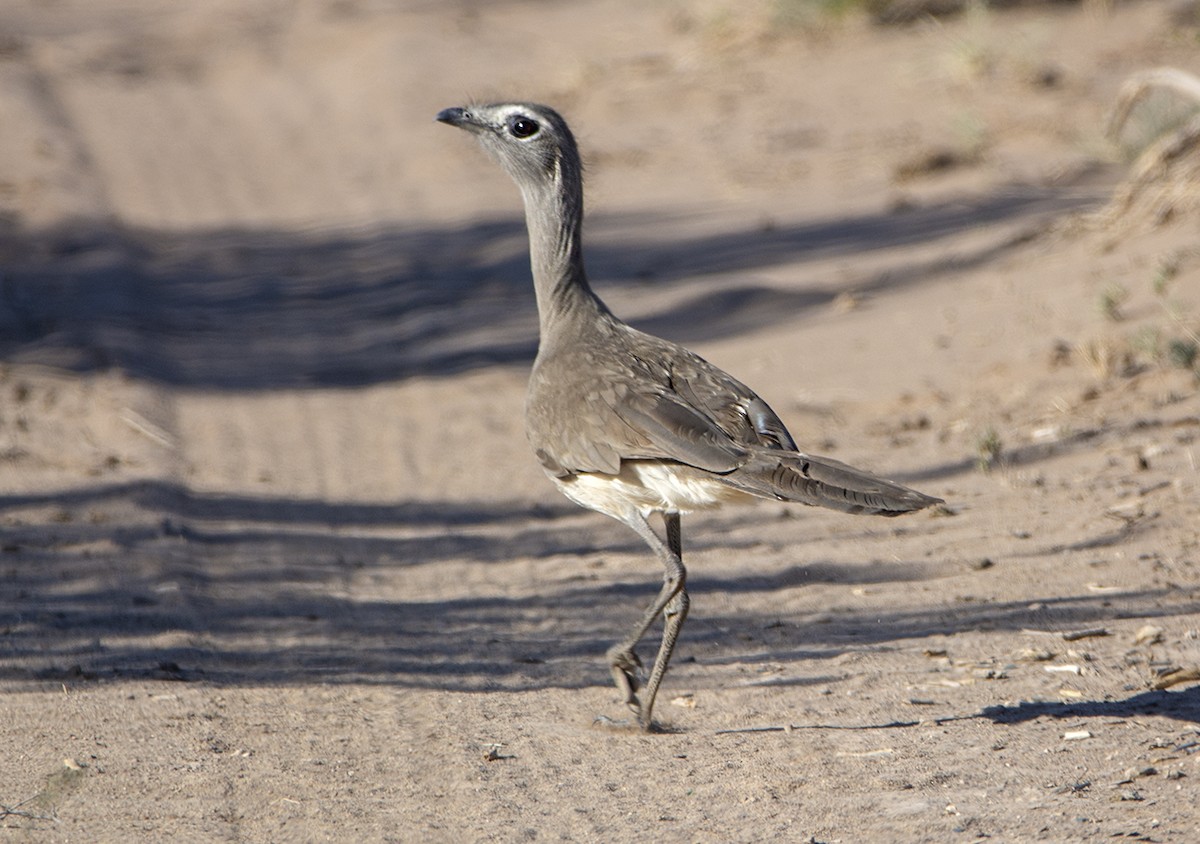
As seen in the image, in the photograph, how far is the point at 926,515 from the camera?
7199 millimetres

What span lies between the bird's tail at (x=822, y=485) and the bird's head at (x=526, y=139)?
170cm

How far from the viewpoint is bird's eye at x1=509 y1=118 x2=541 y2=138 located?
5746mm

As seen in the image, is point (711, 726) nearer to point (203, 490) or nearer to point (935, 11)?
point (203, 490)

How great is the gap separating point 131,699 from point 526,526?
2669 mm

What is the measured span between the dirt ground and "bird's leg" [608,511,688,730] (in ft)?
0.52

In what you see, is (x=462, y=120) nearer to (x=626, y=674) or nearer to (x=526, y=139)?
(x=526, y=139)

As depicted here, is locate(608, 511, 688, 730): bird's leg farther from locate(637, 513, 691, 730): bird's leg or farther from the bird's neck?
the bird's neck

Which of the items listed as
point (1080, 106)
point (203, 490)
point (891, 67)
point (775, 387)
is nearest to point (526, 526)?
point (203, 490)

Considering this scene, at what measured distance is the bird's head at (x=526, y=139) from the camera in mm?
5730

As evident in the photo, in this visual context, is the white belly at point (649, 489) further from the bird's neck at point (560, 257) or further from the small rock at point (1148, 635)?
the small rock at point (1148, 635)

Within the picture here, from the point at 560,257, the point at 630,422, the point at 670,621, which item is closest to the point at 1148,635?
the point at 670,621

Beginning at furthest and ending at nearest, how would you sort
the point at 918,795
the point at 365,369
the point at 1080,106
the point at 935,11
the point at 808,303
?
the point at 935,11, the point at 1080,106, the point at 808,303, the point at 365,369, the point at 918,795

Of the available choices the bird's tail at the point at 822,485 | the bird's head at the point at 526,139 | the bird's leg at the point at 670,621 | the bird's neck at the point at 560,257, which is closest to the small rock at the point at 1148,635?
the bird's tail at the point at 822,485

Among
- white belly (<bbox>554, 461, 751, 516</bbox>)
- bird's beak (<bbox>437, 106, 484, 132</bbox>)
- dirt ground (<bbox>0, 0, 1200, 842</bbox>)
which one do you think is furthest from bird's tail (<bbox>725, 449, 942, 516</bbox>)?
bird's beak (<bbox>437, 106, 484, 132</bbox>)
